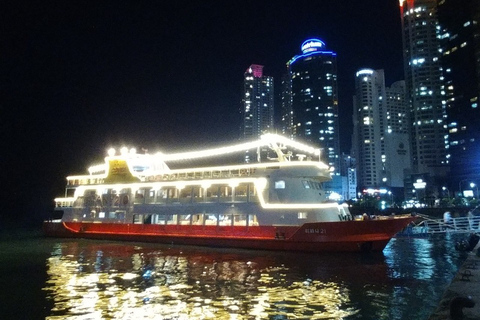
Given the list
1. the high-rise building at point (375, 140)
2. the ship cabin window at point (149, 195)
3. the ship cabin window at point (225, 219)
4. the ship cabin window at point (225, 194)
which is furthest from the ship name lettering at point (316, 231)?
the high-rise building at point (375, 140)

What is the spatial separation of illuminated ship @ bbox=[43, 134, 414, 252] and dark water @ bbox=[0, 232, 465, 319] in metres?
1.44

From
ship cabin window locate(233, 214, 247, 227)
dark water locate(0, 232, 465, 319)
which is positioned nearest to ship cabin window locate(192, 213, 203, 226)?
ship cabin window locate(233, 214, 247, 227)

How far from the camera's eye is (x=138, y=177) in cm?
3381

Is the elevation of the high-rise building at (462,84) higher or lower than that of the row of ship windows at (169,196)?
higher

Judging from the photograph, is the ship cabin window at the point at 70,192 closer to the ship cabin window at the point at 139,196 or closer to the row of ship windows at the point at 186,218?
the row of ship windows at the point at 186,218

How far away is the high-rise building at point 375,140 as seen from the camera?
161875 millimetres

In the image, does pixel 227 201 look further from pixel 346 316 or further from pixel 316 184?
pixel 346 316

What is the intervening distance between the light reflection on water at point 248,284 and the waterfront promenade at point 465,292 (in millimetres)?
1094

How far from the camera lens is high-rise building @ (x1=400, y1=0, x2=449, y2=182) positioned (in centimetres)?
13688

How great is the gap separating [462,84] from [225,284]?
5017 inches

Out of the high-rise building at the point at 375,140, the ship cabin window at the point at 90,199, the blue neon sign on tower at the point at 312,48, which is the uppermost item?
the blue neon sign on tower at the point at 312,48

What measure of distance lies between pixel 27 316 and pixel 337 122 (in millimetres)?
188789

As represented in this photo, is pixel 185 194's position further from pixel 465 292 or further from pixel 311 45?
pixel 311 45

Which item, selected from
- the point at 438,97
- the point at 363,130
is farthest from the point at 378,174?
the point at 438,97
